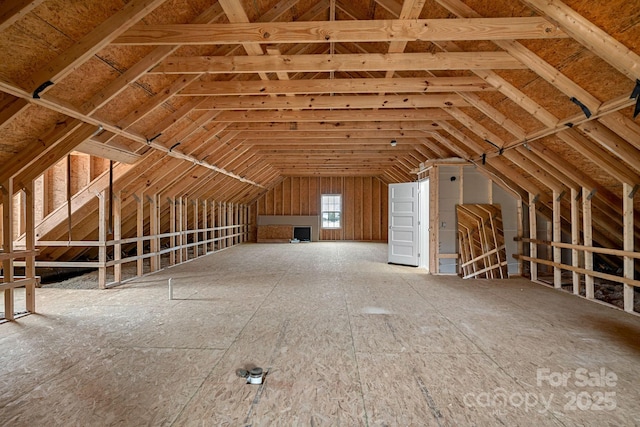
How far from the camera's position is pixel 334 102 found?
16.4ft

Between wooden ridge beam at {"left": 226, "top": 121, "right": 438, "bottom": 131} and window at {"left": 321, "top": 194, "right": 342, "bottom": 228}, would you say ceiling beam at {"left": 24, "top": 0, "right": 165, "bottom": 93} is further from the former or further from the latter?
window at {"left": 321, "top": 194, "right": 342, "bottom": 228}

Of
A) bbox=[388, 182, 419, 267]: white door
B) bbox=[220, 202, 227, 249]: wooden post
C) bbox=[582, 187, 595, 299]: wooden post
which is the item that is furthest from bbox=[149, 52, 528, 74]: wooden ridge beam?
bbox=[220, 202, 227, 249]: wooden post

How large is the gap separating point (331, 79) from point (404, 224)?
14.9 feet

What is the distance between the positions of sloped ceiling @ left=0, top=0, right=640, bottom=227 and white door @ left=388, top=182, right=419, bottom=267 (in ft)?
5.99

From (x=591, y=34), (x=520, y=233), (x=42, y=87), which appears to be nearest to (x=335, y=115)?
(x=591, y=34)

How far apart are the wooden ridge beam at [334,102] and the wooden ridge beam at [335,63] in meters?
Answer: 1.24

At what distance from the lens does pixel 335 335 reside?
3.31 m

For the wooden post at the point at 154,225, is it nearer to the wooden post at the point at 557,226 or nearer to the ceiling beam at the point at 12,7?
the ceiling beam at the point at 12,7

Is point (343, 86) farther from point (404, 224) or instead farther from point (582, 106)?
point (404, 224)

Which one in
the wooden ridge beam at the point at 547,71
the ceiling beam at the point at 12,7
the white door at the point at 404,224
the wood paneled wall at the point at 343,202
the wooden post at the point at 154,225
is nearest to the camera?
the ceiling beam at the point at 12,7

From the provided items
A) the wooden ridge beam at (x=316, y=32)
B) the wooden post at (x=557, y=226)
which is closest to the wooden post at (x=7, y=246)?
the wooden ridge beam at (x=316, y=32)

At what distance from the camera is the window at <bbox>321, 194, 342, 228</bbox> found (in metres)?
15.1

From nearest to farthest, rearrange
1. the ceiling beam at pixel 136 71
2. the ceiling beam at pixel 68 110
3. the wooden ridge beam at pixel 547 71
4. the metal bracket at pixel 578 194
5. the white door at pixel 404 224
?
1. the ceiling beam at pixel 68 110
2. the wooden ridge beam at pixel 547 71
3. the ceiling beam at pixel 136 71
4. the metal bracket at pixel 578 194
5. the white door at pixel 404 224

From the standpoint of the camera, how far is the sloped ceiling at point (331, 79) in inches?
110
